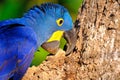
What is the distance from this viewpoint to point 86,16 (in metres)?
3.29

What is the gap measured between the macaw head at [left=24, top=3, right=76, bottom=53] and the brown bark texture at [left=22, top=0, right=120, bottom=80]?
0.13 metres

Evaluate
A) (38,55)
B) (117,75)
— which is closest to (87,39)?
(117,75)

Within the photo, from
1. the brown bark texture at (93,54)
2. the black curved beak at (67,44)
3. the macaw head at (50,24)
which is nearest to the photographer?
the brown bark texture at (93,54)

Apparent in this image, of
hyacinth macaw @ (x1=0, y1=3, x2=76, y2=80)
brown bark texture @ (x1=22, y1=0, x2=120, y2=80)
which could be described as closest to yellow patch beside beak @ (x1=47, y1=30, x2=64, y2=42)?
hyacinth macaw @ (x1=0, y1=3, x2=76, y2=80)

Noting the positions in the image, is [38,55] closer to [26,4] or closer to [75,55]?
[26,4]

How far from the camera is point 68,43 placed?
3.30 meters

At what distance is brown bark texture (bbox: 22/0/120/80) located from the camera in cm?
305

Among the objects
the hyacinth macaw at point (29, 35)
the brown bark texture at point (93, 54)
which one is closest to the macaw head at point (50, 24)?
the hyacinth macaw at point (29, 35)

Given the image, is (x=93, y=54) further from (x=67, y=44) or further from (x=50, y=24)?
(x=50, y=24)

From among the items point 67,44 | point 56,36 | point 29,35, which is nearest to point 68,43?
point 67,44

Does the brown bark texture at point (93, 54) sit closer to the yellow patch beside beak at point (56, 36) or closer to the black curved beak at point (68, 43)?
the black curved beak at point (68, 43)

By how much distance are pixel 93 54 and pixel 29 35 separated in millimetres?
471

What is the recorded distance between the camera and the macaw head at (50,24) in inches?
132

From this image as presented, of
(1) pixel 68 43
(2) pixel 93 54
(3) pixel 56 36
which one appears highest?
(3) pixel 56 36
